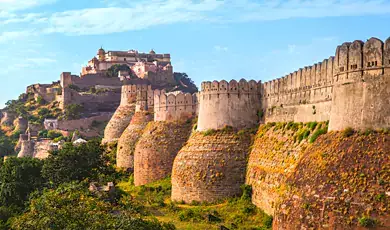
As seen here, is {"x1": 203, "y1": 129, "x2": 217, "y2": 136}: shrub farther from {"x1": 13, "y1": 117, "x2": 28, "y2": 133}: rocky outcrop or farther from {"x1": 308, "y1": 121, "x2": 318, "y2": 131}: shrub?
{"x1": 13, "y1": 117, "x2": 28, "y2": 133}: rocky outcrop

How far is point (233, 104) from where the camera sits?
30.6 metres

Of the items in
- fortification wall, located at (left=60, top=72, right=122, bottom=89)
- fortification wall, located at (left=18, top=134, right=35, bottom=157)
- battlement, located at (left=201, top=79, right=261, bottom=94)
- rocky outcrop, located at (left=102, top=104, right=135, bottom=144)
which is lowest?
fortification wall, located at (left=18, top=134, right=35, bottom=157)

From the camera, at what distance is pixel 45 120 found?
78688 millimetres

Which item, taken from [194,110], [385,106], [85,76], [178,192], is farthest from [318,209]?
[85,76]

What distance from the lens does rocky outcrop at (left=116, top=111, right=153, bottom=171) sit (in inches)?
1607

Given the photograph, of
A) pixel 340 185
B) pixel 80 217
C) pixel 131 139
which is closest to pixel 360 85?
pixel 340 185

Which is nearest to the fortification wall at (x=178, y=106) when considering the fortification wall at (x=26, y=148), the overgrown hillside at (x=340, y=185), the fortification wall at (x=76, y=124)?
the overgrown hillside at (x=340, y=185)

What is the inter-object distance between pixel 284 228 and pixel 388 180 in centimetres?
345

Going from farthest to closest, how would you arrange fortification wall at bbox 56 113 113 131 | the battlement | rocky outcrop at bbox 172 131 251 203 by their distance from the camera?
1. fortification wall at bbox 56 113 113 131
2. the battlement
3. rocky outcrop at bbox 172 131 251 203

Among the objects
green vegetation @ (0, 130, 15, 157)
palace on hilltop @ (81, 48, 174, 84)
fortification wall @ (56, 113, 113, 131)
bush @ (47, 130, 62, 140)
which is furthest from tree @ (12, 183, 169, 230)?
palace on hilltop @ (81, 48, 174, 84)

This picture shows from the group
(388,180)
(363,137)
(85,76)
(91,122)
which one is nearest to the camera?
(388,180)

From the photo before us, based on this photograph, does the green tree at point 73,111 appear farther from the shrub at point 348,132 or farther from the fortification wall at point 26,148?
the shrub at point 348,132

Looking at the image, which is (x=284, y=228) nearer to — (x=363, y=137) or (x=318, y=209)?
(x=318, y=209)

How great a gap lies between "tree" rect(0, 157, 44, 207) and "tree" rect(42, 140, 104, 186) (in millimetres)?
922
